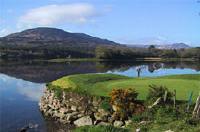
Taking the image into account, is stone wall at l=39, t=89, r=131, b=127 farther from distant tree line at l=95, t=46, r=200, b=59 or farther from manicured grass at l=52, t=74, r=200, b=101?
distant tree line at l=95, t=46, r=200, b=59

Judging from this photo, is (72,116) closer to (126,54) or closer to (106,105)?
(106,105)

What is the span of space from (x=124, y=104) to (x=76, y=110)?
603 cm

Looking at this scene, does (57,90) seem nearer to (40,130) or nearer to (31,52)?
(40,130)

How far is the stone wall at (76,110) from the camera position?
32.6m

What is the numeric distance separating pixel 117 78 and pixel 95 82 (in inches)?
204

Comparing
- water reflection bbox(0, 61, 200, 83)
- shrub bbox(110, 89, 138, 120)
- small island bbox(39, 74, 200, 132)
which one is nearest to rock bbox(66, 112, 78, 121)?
small island bbox(39, 74, 200, 132)

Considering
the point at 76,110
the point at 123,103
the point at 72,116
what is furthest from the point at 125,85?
the point at 123,103

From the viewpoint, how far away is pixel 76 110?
3581cm

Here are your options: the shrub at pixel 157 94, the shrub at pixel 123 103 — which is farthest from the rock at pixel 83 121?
the shrub at pixel 157 94

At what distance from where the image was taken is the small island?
24772 mm

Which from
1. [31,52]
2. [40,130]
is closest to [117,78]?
[40,130]

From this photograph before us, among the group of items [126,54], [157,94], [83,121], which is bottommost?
[83,121]

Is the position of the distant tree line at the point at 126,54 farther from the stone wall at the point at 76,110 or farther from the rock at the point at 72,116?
the rock at the point at 72,116

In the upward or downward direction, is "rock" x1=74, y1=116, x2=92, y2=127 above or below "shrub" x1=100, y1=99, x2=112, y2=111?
below
